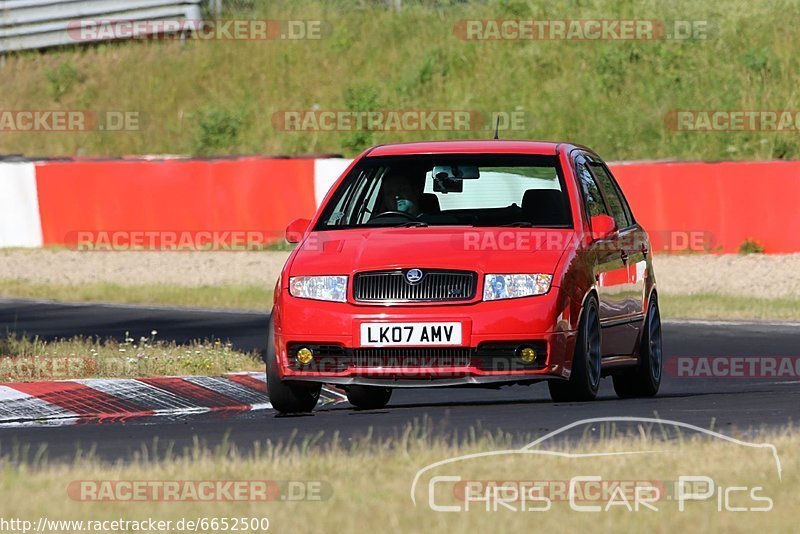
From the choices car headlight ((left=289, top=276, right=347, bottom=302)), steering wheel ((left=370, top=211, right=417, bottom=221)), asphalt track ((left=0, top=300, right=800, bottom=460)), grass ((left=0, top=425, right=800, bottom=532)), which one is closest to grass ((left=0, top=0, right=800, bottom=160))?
asphalt track ((left=0, top=300, right=800, bottom=460))

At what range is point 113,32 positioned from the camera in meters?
40.5

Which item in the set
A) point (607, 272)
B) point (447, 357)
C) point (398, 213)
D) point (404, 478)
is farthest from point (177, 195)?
point (404, 478)

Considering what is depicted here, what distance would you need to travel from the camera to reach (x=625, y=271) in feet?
36.4

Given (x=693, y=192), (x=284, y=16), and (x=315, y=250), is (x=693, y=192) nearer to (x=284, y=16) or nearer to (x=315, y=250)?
(x=315, y=250)

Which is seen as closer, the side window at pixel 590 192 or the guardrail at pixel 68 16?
the side window at pixel 590 192

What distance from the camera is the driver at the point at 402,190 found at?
1082 centimetres

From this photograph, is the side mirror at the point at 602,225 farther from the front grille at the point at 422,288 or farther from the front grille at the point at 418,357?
the front grille at the point at 418,357

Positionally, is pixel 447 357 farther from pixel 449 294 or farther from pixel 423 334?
pixel 449 294

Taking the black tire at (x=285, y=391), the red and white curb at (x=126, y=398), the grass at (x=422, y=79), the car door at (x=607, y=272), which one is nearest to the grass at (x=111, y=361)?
the red and white curb at (x=126, y=398)

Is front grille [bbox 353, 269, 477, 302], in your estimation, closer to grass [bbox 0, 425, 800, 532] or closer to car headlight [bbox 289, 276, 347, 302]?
car headlight [bbox 289, 276, 347, 302]

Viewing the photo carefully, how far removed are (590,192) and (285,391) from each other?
92.2 inches

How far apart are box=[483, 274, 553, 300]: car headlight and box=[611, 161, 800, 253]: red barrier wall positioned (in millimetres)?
14823

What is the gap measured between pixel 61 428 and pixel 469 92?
87.4ft

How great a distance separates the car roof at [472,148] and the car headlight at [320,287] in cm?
144
